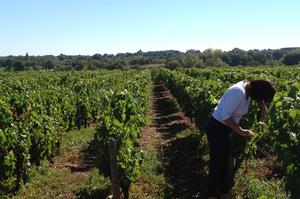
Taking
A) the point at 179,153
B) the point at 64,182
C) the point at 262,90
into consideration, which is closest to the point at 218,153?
the point at 262,90

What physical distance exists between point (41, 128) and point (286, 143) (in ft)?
18.9

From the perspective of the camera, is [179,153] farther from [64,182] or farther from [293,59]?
[293,59]

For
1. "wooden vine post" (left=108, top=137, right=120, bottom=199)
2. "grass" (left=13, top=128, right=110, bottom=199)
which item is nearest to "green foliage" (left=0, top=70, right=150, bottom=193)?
"grass" (left=13, top=128, right=110, bottom=199)

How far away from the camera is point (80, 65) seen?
281 feet

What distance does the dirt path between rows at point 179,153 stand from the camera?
26.7ft

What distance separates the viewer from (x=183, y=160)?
10328 millimetres

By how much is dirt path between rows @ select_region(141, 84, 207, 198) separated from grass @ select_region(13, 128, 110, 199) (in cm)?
142

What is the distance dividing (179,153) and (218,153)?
4475 mm

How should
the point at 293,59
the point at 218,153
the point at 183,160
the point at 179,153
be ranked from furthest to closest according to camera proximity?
the point at 293,59, the point at 179,153, the point at 183,160, the point at 218,153

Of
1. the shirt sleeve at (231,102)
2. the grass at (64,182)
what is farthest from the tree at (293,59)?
the shirt sleeve at (231,102)

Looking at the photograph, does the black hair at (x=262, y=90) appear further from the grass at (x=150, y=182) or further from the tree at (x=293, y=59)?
the tree at (x=293, y=59)

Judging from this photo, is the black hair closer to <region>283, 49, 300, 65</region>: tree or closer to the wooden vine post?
the wooden vine post

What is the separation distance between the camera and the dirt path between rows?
815 centimetres

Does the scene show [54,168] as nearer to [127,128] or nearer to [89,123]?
[127,128]
